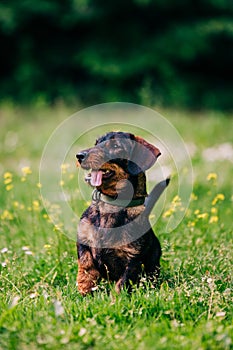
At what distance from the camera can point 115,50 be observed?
18812 millimetres

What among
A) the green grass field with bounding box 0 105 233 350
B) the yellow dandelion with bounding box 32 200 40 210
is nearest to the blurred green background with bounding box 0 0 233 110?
the green grass field with bounding box 0 105 233 350

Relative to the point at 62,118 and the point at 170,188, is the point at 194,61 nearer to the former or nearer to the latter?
the point at 62,118

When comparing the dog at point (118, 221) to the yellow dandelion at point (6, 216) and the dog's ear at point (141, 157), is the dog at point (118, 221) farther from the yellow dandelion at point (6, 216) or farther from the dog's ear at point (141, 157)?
the yellow dandelion at point (6, 216)

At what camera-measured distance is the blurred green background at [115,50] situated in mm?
18406

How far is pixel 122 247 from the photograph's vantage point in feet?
13.4

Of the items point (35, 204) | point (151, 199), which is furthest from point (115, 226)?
point (35, 204)

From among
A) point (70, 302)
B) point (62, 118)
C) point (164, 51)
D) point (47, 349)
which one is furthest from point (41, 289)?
point (164, 51)

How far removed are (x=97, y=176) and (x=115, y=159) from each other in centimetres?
21

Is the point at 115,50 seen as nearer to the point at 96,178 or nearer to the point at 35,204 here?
the point at 35,204

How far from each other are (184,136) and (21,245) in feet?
20.4

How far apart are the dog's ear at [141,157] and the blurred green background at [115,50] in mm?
14012

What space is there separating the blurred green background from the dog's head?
14032mm

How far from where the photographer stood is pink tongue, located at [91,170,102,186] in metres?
3.89

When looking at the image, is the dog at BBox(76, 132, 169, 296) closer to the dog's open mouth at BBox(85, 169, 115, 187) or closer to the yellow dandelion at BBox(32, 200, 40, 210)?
the dog's open mouth at BBox(85, 169, 115, 187)
